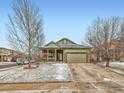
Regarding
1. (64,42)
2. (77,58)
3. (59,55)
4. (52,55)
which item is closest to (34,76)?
(77,58)

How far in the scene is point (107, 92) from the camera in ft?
43.2

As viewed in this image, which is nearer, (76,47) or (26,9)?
(26,9)

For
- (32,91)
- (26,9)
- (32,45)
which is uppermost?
(26,9)

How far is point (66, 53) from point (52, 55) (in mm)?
4211

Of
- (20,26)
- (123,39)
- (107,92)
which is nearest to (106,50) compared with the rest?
(123,39)

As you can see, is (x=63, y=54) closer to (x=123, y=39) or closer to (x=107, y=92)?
(x=123, y=39)

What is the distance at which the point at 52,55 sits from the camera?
199 ft

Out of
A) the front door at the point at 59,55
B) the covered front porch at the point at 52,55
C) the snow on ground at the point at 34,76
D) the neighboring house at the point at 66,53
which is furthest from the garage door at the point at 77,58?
A: the snow on ground at the point at 34,76

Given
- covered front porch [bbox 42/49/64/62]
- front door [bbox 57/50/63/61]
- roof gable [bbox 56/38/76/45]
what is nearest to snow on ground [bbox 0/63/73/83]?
covered front porch [bbox 42/49/64/62]

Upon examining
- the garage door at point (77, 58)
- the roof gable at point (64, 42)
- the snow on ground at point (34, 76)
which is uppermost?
the roof gable at point (64, 42)

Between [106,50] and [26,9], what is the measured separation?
646 inches

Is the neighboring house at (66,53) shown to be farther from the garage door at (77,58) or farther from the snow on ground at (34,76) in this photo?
the snow on ground at (34,76)

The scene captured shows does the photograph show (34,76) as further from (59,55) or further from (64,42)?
(64,42)

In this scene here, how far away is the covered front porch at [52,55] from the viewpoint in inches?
2327
